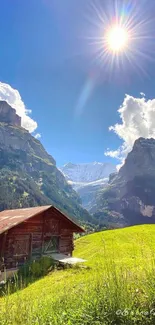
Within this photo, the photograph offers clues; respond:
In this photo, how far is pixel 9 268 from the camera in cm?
2503

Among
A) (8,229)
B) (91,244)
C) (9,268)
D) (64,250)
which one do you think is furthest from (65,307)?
(91,244)

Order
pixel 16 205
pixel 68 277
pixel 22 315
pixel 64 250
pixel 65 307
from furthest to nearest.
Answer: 1. pixel 16 205
2. pixel 64 250
3. pixel 68 277
4. pixel 65 307
5. pixel 22 315

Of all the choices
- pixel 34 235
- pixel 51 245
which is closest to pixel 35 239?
pixel 34 235

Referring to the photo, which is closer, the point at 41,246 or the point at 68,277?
the point at 68,277

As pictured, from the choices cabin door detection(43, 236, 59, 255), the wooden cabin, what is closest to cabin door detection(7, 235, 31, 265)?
the wooden cabin

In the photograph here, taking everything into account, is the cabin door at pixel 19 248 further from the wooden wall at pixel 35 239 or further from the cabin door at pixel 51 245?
the cabin door at pixel 51 245

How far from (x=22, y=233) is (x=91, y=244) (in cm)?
1560

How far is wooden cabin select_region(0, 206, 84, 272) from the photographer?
25.1 m

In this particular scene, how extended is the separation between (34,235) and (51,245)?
2855 mm

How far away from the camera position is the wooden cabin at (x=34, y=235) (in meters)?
25.1

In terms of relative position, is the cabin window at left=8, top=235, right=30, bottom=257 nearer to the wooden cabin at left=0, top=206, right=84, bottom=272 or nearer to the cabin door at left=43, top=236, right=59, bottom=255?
the wooden cabin at left=0, top=206, right=84, bottom=272

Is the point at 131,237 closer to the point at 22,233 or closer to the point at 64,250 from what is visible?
the point at 64,250

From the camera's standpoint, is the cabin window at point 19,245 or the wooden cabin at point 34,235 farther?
the cabin window at point 19,245

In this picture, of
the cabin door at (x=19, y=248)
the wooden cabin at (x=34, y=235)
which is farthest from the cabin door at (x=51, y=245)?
the cabin door at (x=19, y=248)
